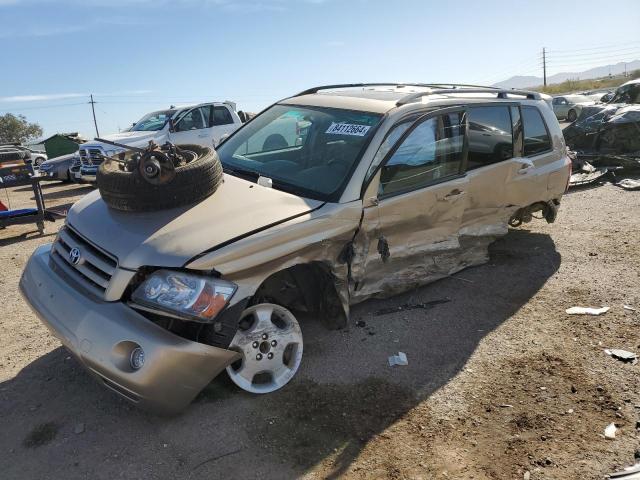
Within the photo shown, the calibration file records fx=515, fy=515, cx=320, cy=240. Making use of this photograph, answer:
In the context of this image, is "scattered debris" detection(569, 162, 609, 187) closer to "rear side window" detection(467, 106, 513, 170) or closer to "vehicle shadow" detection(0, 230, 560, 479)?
"rear side window" detection(467, 106, 513, 170)

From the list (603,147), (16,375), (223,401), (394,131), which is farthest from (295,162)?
(603,147)

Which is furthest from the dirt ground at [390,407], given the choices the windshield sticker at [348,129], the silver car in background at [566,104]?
the silver car in background at [566,104]

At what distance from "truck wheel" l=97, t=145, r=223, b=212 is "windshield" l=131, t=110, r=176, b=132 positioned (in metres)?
9.71

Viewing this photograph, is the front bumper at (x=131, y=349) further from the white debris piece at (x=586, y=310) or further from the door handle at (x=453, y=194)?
the white debris piece at (x=586, y=310)

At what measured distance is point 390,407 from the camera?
3.19 meters

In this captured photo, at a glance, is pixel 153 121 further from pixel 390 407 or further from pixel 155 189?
pixel 390 407

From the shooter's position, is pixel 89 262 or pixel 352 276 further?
pixel 352 276

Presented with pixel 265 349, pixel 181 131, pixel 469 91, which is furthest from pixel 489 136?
pixel 181 131

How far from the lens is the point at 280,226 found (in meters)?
3.16

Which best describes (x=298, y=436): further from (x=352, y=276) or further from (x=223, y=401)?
(x=352, y=276)

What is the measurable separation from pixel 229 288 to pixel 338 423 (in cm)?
102

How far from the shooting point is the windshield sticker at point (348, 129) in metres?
3.88

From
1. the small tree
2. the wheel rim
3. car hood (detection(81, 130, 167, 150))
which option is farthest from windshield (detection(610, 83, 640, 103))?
the small tree

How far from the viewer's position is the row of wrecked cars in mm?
9500
